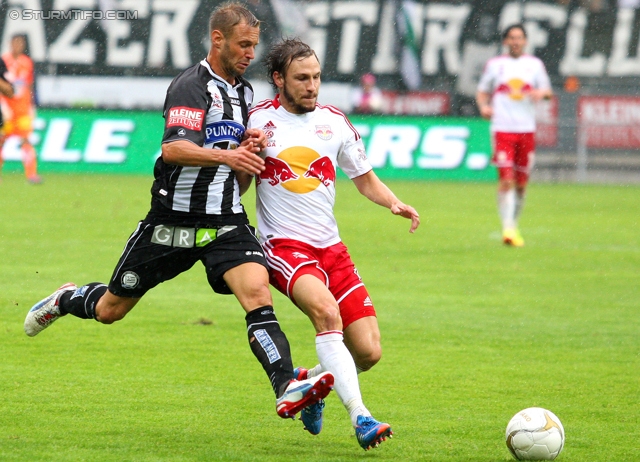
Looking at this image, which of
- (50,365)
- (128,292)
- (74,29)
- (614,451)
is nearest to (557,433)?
(614,451)

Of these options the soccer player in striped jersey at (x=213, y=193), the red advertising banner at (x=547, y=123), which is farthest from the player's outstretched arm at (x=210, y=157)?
the red advertising banner at (x=547, y=123)

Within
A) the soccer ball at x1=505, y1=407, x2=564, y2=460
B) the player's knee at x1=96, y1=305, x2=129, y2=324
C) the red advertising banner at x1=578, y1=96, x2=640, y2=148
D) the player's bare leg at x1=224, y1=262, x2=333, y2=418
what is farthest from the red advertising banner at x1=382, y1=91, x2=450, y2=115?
the soccer ball at x1=505, y1=407, x2=564, y2=460

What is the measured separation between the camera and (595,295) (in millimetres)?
10148

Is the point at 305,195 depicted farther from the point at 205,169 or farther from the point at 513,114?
the point at 513,114

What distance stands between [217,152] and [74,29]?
22.3 meters

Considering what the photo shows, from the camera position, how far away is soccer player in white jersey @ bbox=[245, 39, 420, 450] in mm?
5543

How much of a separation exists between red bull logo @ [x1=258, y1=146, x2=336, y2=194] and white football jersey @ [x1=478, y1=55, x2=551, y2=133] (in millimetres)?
8552

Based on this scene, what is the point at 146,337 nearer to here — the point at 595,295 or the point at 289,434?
the point at 289,434

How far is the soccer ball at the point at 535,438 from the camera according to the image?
4910mm

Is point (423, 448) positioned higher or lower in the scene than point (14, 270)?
higher

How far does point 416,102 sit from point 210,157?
2039 cm

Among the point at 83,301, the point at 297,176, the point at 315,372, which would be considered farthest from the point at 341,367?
the point at 83,301

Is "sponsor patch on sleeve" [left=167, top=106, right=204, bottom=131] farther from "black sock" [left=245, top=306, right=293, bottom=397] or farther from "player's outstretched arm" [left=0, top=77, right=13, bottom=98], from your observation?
"player's outstretched arm" [left=0, top=77, right=13, bottom=98]

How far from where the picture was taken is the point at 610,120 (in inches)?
936
